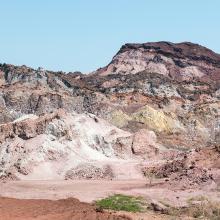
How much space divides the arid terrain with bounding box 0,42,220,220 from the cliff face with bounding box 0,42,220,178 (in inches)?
3.6

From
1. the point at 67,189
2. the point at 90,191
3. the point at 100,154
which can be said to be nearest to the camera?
the point at 90,191

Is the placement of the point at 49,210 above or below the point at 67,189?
below

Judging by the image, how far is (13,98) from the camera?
2697 inches

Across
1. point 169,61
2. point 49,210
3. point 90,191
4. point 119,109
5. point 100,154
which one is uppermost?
point 169,61

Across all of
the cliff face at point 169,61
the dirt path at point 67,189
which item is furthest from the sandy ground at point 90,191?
the cliff face at point 169,61

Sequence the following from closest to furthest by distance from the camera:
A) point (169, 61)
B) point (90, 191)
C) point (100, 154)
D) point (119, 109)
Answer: point (90, 191)
point (100, 154)
point (119, 109)
point (169, 61)

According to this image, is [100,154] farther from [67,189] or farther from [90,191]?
[90,191]

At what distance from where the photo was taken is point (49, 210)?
2319 centimetres

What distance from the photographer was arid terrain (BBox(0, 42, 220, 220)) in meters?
25.2

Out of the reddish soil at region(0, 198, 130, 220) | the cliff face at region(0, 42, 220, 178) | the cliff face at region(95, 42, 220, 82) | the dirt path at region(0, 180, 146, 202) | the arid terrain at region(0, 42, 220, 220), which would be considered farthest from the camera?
the cliff face at region(95, 42, 220, 82)

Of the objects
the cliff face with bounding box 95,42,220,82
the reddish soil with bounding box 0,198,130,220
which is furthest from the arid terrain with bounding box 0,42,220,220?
the cliff face with bounding box 95,42,220,82

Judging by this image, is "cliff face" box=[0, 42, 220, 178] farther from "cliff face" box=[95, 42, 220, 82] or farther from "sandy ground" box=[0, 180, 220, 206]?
"sandy ground" box=[0, 180, 220, 206]

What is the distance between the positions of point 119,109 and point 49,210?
4273 centimetres

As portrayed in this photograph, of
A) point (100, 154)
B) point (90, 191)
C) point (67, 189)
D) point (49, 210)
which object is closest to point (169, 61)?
point (100, 154)
